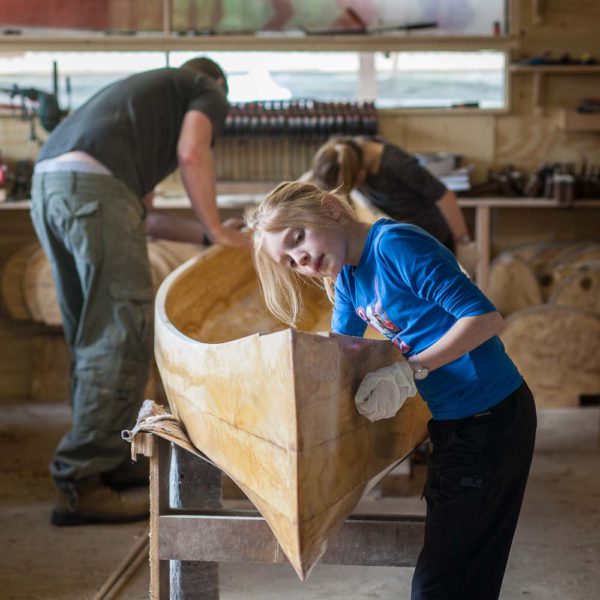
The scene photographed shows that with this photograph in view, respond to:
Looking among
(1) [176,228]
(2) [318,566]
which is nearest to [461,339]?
(2) [318,566]

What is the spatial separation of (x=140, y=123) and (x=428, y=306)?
2037 millimetres

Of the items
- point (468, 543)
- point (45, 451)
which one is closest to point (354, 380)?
point (468, 543)

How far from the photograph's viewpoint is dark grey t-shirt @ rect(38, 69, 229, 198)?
3717 millimetres

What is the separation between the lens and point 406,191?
4.49 m

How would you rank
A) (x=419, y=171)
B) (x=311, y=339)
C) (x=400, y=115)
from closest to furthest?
(x=311, y=339)
(x=419, y=171)
(x=400, y=115)

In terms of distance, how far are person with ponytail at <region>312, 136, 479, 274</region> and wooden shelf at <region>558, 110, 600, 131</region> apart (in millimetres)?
1547

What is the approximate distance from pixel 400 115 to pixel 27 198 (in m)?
2.31

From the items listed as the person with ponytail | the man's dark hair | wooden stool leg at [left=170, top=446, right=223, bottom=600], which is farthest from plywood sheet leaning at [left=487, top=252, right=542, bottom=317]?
wooden stool leg at [left=170, top=446, right=223, bottom=600]

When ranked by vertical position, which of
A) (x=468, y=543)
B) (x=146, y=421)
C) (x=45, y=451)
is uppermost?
(x=146, y=421)

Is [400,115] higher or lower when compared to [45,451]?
higher

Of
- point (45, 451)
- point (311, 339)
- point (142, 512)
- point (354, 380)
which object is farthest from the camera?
point (45, 451)

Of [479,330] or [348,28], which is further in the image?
[348,28]

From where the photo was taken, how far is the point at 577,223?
6152 millimetres

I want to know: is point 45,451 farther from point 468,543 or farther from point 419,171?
point 468,543
